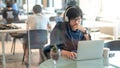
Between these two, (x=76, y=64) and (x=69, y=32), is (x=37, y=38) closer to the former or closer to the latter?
(x=69, y=32)

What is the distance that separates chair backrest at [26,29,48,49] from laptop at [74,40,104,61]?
2.32m

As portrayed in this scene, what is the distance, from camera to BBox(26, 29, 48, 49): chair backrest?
4223 millimetres

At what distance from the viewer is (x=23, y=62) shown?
462cm

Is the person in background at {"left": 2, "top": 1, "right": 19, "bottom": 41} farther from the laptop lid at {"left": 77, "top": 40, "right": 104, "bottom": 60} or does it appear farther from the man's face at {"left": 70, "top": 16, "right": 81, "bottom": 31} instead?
the laptop lid at {"left": 77, "top": 40, "right": 104, "bottom": 60}

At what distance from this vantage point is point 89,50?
1.91m

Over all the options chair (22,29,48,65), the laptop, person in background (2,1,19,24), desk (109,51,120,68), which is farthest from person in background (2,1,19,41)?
the laptop

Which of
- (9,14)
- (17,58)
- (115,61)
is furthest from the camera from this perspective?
(9,14)

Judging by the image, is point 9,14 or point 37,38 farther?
point 9,14

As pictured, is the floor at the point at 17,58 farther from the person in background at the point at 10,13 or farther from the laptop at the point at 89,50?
the laptop at the point at 89,50

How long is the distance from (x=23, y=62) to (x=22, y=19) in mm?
1189

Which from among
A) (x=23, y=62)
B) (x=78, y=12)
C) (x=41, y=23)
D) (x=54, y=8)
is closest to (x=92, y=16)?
(x=54, y=8)

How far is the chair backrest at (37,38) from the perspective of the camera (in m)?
4.22

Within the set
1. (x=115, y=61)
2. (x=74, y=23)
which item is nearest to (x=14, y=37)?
(x=74, y=23)

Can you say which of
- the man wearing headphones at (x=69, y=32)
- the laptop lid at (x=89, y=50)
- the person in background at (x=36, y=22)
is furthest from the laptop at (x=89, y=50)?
the person in background at (x=36, y=22)
